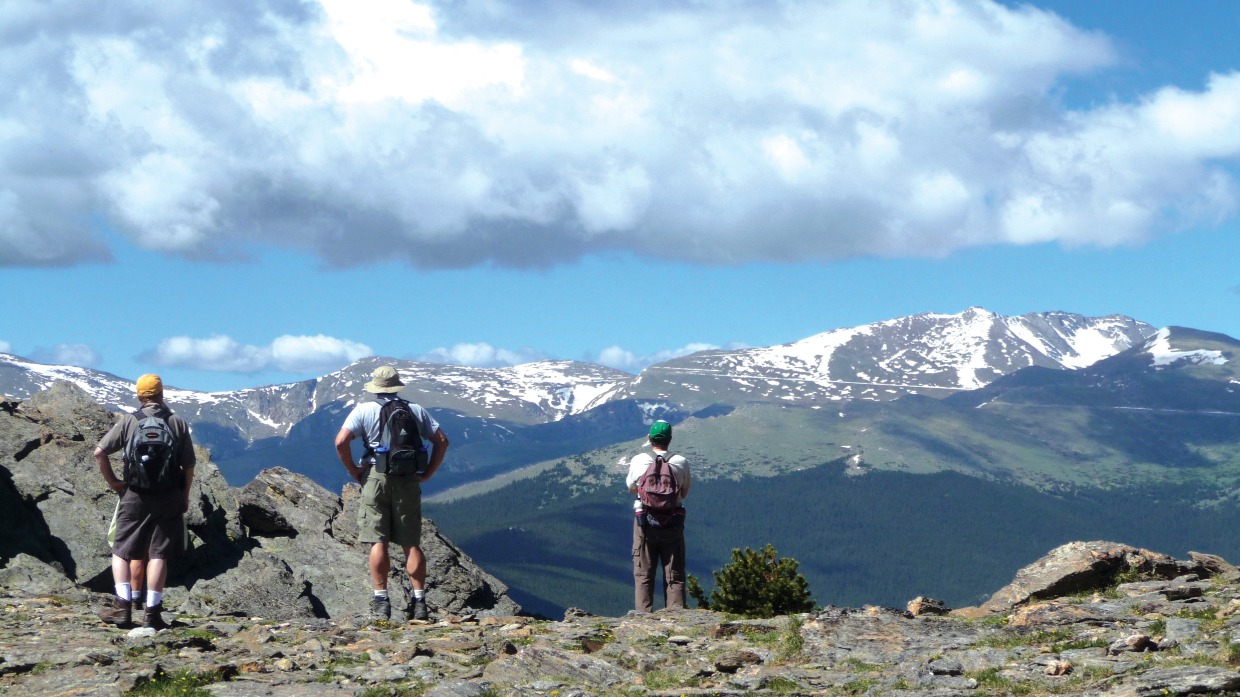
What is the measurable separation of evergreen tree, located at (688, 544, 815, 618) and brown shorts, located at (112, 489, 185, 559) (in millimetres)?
13408

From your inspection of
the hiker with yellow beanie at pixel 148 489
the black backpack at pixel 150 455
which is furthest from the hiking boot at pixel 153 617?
the black backpack at pixel 150 455

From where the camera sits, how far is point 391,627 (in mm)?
20344

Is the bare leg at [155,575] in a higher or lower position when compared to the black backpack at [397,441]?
lower

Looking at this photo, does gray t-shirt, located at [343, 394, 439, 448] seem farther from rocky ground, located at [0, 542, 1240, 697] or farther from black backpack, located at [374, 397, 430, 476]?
rocky ground, located at [0, 542, 1240, 697]

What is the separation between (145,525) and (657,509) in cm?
904

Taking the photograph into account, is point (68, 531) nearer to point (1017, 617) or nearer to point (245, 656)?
point (245, 656)

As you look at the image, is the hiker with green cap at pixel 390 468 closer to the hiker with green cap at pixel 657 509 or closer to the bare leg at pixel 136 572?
the bare leg at pixel 136 572

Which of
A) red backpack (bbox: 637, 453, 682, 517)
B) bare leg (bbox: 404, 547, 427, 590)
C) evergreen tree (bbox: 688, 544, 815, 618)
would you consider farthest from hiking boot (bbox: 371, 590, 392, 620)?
evergreen tree (bbox: 688, 544, 815, 618)

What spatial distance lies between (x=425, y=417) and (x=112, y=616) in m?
5.95

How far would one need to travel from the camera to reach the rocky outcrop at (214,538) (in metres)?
27.2

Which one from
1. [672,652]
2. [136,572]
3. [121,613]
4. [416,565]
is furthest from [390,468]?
[672,652]

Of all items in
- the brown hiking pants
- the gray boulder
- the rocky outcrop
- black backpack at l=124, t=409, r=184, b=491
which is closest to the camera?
black backpack at l=124, t=409, r=184, b=491

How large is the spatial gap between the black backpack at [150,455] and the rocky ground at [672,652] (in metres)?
2.30

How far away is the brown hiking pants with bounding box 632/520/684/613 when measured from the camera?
23578 mm
